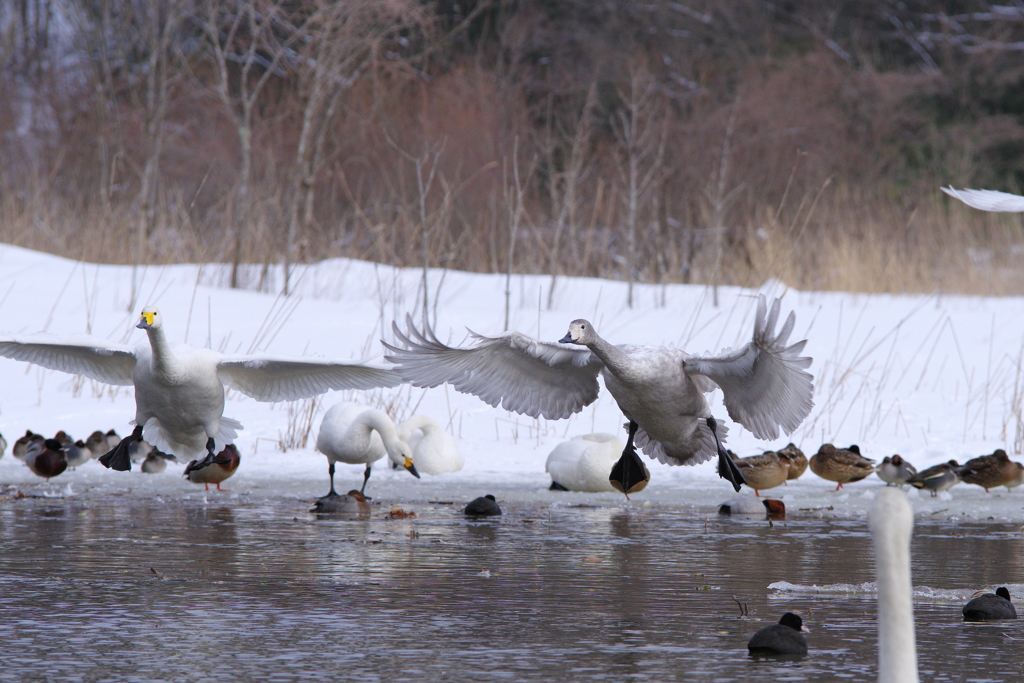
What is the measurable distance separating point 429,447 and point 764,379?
3.35m

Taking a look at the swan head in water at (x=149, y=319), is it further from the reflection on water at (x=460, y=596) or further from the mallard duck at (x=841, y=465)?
the mallard duck at (x=841, y=465)

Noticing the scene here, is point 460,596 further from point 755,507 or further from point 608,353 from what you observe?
point 755,507

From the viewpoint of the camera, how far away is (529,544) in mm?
5887

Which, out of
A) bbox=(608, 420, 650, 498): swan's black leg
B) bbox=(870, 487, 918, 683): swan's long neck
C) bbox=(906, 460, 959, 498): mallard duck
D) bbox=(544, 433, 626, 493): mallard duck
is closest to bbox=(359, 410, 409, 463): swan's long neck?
bbox=(544, 433, 626, 493): mallard duck

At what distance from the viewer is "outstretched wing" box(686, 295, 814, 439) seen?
16.8 feet

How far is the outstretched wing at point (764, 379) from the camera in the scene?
16.8 ft

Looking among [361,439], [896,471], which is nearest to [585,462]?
[361,439]

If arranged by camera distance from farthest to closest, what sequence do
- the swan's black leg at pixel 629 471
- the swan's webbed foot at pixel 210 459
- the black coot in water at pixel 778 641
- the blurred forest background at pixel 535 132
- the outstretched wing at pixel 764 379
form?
the blurred forest background at pixel 535 132, the swan's webbed foot at pixel 210 459, the swan's black leg at pixel 629 471, the outstretched wing at pixel 764 379, the black coot in water at pixel 778 641

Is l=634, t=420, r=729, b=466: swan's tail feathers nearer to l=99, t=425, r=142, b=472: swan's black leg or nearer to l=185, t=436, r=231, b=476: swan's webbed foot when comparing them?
l=185, t=436, r=231, b=476: swan's webbed foot

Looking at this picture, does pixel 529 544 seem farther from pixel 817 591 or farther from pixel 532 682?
pixel 532 682

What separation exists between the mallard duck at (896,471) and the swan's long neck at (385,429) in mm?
3029

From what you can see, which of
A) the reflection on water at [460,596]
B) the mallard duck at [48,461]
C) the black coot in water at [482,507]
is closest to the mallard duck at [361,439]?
the reflection on water at [460,596]

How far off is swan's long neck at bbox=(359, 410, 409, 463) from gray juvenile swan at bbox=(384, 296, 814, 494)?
68.7 inches

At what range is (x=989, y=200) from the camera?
554 cm
